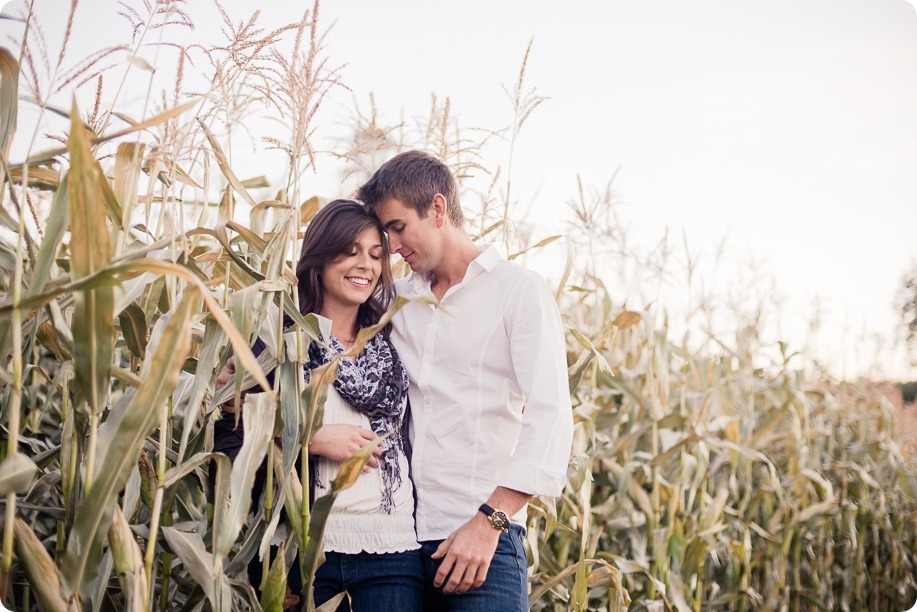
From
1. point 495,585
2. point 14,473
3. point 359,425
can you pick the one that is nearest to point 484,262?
point 359,425

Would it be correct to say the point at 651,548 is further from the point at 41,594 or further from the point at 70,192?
the point at 70,192

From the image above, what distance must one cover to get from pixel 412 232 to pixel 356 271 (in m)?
0.19

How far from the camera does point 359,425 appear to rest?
168 cm

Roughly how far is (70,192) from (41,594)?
2.17 feet

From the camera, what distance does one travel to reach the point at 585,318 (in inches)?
146

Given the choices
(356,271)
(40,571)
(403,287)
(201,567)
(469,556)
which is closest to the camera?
(40,571)

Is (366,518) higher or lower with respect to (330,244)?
lower

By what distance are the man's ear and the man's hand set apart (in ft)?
2.60

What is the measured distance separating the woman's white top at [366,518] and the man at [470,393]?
64 mm

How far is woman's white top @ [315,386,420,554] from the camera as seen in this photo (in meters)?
1.55

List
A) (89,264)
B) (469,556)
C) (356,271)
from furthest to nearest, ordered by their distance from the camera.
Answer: (356,271), (469,556), (89,264)

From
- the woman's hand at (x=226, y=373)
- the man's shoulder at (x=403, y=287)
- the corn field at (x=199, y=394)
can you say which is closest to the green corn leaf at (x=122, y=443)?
the corn field at (x=199, y=394)

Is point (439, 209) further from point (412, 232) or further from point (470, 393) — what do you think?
point (470, 393)

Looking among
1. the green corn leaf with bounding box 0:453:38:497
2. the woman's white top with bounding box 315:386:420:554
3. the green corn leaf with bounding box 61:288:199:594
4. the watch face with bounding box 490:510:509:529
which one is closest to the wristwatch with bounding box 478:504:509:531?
the watch face with bounding box 490:510:509:529
